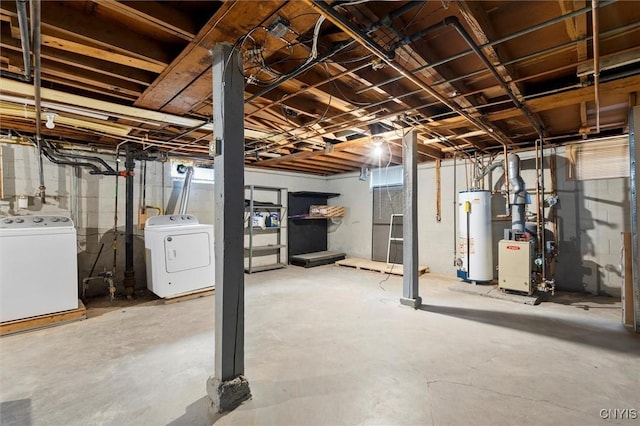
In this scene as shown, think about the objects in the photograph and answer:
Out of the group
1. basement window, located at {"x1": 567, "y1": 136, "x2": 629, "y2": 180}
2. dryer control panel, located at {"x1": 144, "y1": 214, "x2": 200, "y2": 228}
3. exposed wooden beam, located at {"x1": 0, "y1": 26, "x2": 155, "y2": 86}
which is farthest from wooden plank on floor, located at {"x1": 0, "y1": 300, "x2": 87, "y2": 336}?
basement window, located at {"x1": 567, "y1": 136, "x2": 629, "y2": 180}

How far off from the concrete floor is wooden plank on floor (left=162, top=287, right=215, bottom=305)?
0.24 metres

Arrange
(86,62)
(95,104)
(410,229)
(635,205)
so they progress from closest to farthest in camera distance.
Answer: (86,62) → (95,104) → (635,205) → (410,229)

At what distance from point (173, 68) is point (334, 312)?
9.50 ft

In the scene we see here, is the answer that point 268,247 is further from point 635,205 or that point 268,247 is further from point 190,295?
point 635,205

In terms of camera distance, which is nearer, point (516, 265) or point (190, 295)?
point (516, 265)

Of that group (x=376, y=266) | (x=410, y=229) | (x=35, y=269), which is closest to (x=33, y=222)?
(x=35, y=269)

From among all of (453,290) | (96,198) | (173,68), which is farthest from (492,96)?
(96,198)

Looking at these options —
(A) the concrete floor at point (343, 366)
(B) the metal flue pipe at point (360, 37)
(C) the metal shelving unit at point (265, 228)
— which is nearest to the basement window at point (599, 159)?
(A) the concrete floor at point (343, 366)

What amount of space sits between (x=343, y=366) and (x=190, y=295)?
2759mm

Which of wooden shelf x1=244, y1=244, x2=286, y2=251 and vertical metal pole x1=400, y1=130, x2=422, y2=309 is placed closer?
vertical metal pole x1=400, y1=130, x2=422, y2=309

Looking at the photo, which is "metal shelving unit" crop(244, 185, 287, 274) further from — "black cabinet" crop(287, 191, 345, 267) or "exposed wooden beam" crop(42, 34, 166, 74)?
"exposed wooden beam" crop(42, 34, 166, 74)

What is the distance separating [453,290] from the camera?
4.41 metres

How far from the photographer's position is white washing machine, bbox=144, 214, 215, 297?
388 cm

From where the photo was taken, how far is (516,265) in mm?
3980
